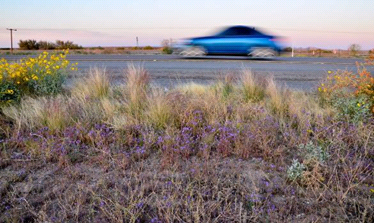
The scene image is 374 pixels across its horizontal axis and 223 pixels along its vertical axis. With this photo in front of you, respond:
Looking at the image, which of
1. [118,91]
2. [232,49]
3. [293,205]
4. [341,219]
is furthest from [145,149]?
[232,49]

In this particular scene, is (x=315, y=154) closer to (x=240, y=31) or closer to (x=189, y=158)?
(x=189, y=158)

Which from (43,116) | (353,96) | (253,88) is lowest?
(43,116)

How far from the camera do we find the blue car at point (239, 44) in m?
14.9

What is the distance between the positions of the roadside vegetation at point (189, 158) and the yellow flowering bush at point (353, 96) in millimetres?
20

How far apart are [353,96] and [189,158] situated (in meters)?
2.93

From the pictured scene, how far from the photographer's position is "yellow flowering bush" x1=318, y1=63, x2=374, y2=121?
4.53 meters

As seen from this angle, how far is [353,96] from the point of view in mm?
4934

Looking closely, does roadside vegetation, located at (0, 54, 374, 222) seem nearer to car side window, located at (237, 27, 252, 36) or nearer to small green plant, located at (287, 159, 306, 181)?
small green plant, located at (287, 159, 306, 181)

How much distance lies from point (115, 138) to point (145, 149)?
1.62 ft

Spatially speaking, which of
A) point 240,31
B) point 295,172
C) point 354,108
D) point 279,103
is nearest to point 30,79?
point 279,103

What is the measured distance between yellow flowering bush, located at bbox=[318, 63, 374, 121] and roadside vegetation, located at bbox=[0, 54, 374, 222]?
0.02 meters

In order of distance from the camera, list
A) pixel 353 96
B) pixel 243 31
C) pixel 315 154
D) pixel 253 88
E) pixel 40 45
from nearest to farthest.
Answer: pixel 315 154 < pixel 353 96 < pixel 253 88 < pixel 243 31 < pixel 40 45

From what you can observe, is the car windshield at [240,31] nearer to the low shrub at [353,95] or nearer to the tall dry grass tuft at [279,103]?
the low shrub at [353,95]

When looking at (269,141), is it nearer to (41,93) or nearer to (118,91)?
(118,91)
